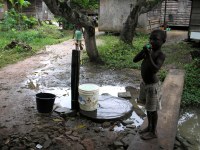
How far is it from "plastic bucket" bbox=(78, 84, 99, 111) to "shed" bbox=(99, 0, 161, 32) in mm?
13441

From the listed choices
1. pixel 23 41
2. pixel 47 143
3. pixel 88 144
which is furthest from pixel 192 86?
pixel 23 41

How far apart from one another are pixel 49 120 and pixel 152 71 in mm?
2456

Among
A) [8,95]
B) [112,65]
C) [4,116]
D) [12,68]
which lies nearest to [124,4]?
[112,65]

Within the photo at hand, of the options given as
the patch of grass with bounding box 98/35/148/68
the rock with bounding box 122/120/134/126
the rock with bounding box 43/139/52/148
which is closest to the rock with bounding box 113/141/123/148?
the rock with bounding box 122/120/134/126

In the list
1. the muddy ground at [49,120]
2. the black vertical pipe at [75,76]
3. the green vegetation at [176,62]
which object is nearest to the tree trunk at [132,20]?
the green vegetation at [176,62]

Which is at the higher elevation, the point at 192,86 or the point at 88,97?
the point at 88,97

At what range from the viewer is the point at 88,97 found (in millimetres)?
5262

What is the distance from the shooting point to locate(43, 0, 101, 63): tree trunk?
8.59 metres

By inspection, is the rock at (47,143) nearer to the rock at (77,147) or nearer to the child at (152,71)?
the rock at (77,147)

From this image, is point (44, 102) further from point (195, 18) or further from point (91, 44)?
point (195, 18)

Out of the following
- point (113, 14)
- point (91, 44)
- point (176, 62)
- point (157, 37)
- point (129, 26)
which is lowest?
point (176, 62)

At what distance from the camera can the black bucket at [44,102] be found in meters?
5.33

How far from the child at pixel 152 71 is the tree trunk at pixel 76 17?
17.6 feet

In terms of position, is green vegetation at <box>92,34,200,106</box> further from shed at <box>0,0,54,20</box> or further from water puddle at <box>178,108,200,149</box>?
shed at <box>0,0,54,20</box>
